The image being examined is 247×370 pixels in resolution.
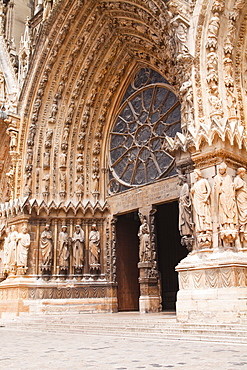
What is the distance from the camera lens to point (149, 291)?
12.3 meters

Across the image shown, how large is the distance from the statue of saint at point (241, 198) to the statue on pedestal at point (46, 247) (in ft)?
24.1

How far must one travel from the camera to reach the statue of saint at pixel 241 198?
8258 millimetres

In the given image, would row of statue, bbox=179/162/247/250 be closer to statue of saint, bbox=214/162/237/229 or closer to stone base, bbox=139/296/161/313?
statue of saint, bbox=214/162/237/229

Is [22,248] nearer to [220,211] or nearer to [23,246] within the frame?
[23,246]

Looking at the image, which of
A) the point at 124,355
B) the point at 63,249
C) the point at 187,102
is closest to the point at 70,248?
the point at 63,249

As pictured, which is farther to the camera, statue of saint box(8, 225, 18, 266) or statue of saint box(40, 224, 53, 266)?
statue of saint box(40, 224, 53, 266)

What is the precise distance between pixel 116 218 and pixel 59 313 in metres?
3.60

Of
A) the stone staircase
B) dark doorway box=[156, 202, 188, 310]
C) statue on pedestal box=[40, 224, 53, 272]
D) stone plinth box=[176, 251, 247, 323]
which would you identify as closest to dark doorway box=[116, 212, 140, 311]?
dark doorway box=[156, 202, 188, 310]

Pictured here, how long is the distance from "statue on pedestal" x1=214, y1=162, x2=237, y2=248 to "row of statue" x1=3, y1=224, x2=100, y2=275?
6545 mm

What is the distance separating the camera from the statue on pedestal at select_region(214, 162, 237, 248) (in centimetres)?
798

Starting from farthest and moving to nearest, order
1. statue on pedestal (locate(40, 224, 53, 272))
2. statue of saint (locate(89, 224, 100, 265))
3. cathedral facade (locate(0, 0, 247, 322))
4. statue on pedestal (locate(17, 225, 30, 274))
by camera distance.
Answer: statue of saint (locate(89, 224, 100, 265))
statue on pedestal (locate(40, 224, 53, 272))
statue on pedestal (locate(17, 225, 30, 274))
cathedral facade (locate(0, 0, 247, 322))

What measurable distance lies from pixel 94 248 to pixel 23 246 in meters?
2.32

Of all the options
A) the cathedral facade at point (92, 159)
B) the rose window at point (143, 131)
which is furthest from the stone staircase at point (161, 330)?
the rose window at point (143, 131)

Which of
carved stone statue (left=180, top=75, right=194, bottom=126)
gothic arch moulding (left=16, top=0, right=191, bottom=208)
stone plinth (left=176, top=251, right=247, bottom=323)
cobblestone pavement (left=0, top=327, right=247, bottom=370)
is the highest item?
gothic arch moulding (left=16, top=0, right=191, bottom=208)
